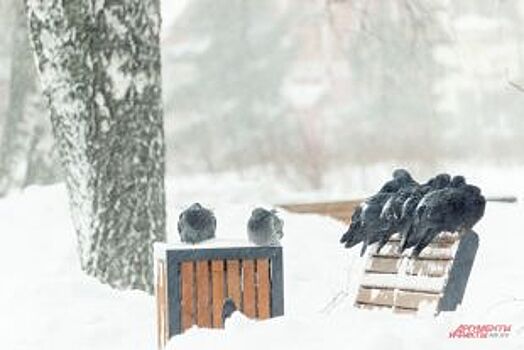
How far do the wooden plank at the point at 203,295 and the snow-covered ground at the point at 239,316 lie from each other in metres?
0.57

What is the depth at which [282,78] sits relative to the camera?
27016mm

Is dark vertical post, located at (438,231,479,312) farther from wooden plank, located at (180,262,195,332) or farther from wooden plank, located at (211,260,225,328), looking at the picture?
wooden plank, located at (180,262,195,332)

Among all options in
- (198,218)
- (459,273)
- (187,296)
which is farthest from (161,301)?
(459,273)

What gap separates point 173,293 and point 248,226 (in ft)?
1.76

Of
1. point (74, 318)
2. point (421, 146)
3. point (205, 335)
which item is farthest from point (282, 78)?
point (205, 335)

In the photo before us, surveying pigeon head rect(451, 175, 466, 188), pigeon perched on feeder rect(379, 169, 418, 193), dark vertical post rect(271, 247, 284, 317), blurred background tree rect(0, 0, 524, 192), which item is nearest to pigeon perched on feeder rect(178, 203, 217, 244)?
dark vertical post rect(271, 247, 284, 317)

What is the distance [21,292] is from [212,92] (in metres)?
18.6

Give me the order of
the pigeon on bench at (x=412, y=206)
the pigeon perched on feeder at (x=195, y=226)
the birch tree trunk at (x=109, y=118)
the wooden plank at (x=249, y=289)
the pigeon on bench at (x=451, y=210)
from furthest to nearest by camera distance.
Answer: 1. the birch tree trunk at (x=109, y=118)
2. the pigeon perched on feeder at (x=195, y=226)
3. the wooden plank at (x=249, y=289)
4. the pigeon on bench at (x=412, y=206)
5. the pigeon on bench at (x=451, y=210)

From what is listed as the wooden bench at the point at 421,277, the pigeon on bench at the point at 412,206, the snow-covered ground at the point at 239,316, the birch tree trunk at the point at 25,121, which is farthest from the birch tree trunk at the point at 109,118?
the birch tree trunk at the point at 25,121

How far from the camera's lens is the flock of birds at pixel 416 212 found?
536cm

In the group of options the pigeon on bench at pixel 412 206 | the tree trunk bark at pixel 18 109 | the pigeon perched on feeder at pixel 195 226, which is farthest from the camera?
the tree trunk bark at pixel 18 109

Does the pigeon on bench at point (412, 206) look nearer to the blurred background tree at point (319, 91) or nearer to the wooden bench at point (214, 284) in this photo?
the wooden bench at point (214, 284)

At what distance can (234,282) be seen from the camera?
586 cm

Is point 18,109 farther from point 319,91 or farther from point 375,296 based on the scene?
point 375,296
